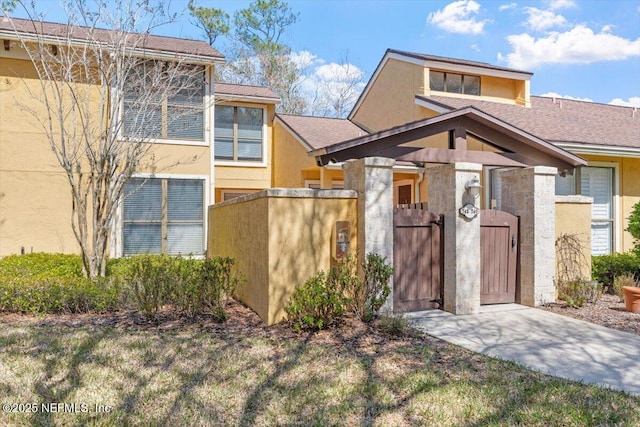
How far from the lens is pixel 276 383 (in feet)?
14.0

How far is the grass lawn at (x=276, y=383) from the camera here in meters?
3.63

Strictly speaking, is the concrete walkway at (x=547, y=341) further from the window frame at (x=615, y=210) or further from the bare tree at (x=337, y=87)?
the bare tree at (x=337, y=87)

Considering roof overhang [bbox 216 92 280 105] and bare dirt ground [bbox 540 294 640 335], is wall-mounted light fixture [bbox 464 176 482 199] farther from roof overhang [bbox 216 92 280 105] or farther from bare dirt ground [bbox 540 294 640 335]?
roof overhang [bbox 216 92 280 105]

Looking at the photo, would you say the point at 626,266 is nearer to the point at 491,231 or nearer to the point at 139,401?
the point at 491,231

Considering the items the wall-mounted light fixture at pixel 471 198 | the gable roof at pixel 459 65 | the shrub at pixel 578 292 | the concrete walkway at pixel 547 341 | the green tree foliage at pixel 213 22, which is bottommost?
the concrete walkway at pixel 547 341

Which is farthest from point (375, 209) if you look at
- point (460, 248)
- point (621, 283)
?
point (621, 283)

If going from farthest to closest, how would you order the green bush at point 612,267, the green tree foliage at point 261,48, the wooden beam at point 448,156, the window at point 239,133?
1. the green tree foliage at point 261,48
2. the window at point 239,133
3. the green bush at point 612,267
4. the wooden beam at point 448,156

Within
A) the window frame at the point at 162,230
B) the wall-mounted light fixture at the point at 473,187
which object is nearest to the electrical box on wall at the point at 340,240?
the wall-mounted light fixture at the point at 473,187

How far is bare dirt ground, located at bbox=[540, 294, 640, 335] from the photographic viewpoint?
6695 mm

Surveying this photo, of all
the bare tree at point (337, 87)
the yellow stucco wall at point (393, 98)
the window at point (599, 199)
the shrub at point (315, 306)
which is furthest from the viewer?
the bare tree at point (337, 87)

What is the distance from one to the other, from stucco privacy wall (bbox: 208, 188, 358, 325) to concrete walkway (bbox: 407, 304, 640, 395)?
1862mm

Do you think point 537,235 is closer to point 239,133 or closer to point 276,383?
point 276,383

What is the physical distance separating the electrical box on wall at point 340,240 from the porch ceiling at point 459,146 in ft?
3.46

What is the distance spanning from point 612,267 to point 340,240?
269 inches
